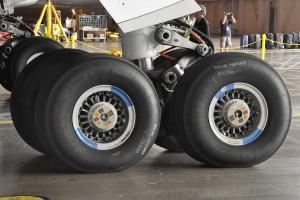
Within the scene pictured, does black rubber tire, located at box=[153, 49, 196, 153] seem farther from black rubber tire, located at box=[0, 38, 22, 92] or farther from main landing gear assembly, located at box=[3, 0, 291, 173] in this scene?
black rubber tire, located at box=[0, 38, 22, 92]

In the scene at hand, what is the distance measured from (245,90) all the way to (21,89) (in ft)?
7.02

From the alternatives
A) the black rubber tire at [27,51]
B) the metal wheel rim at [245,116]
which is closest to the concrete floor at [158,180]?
the metal wheel rim at [245,116]

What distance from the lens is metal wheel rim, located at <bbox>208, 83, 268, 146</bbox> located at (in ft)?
16.1

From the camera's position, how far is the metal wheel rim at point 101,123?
15.4 feet

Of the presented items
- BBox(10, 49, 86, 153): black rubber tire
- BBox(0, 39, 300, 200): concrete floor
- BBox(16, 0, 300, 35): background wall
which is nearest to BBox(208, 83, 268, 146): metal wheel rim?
BBox(0, 39, 300, 200): concrete floor

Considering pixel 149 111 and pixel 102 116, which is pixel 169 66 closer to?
pixel 149 111

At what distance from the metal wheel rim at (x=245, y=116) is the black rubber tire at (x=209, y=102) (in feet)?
0.12

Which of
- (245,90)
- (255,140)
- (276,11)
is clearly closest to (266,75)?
(245,90)

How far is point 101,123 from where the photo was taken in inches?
186

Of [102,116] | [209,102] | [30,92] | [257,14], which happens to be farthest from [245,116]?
[257,14]

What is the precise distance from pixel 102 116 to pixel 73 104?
0.27 meters

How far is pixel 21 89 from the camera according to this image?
5441 millimetres

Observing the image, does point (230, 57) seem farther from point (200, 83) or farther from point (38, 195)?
point (38, 195)

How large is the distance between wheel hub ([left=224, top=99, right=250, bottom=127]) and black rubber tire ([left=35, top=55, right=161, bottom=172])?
612mm
